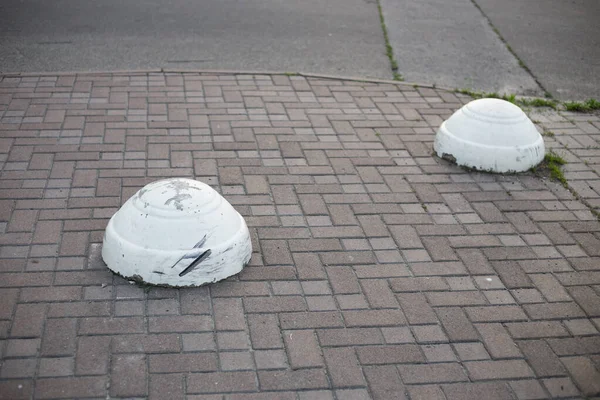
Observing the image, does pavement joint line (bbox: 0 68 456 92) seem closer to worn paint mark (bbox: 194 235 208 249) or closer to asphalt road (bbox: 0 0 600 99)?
asphalt road (bbox: 0 0 600 99)

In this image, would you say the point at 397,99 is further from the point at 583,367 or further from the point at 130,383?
the point at 130,383

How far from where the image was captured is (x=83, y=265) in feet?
13.3

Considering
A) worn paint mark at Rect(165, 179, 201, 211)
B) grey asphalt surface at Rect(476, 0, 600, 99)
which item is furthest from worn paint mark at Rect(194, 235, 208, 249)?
grey asphalt surface at Rect(476, 0, 600, 99)

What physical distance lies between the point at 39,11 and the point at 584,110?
23.2ft

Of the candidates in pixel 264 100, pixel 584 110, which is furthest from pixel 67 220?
pixel 584 110

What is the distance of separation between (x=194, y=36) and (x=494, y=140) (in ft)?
14.7

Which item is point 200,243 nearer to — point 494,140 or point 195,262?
point 195,262

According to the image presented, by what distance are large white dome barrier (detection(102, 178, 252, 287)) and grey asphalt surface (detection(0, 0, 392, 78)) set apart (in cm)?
385

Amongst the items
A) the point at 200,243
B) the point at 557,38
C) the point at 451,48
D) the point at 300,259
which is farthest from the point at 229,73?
the point at 557,38

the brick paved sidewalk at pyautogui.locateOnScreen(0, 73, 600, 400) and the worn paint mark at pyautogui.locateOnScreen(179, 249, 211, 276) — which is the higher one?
the worn paint mark at pyautogui.locateOnScreen(179, 249, 211, 276)

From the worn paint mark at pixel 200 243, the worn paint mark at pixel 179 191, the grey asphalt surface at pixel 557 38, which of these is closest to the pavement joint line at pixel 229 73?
the grey asphalt surface at pixel 557 38

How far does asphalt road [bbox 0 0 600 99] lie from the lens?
24.8 feet

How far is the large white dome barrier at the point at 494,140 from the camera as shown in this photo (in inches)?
215

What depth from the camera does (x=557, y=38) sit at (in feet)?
30.2
